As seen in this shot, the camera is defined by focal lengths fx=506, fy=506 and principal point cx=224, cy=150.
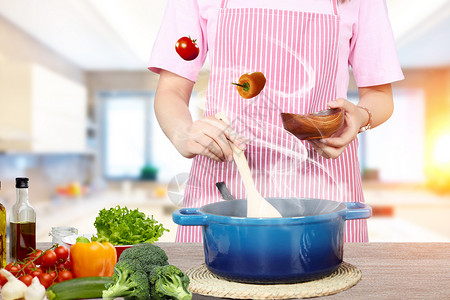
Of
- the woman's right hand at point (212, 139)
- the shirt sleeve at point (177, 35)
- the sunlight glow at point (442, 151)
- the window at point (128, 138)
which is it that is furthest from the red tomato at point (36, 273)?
the sunlight glow at point (442, 151)

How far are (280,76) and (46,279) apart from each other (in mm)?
677

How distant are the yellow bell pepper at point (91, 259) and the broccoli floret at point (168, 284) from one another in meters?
0.17

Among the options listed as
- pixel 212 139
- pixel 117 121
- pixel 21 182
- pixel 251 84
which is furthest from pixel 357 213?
pixel 117 121

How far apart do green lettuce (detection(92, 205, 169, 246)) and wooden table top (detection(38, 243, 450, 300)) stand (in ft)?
0.22

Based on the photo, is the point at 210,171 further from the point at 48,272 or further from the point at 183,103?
the point at 48,272

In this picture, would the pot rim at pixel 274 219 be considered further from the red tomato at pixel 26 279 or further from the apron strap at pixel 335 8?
the apron strap at pixel 335 8

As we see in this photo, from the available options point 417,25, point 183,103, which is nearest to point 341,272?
point 183,103

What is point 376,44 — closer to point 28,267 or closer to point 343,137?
point 343,137

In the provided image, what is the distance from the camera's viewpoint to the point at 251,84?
1.10 metres

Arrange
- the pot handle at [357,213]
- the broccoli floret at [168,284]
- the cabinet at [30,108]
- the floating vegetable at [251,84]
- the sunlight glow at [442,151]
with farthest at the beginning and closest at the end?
the sunlight glow at [442,151], the cabinet at [30,108], the floating vegetable at [251,84], the pot handle at [357,213], the broccoli floret at [168,284]

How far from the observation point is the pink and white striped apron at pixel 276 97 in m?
1.18

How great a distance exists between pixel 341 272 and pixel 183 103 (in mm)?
563

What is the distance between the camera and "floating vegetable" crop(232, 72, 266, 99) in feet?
3.60

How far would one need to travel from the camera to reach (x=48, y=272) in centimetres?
84
